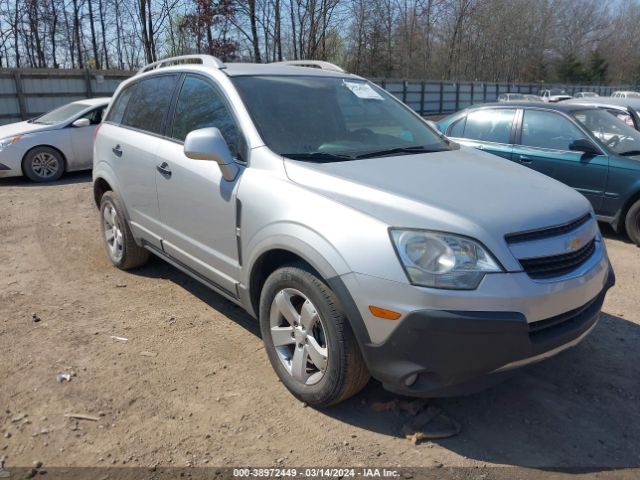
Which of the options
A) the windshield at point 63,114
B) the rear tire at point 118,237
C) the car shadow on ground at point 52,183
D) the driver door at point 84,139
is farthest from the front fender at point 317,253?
the windshield at point 63,114

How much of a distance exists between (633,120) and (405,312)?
295 inches

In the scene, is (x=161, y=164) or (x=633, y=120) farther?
(x=633, y=120)

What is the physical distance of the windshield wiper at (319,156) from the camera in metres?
3.13

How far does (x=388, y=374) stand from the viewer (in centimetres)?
247

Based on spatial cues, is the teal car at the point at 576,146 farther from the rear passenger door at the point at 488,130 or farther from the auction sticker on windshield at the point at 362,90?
the auction sticker on windshield at the point at 362,90

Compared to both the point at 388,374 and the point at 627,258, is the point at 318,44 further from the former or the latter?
the point at 388,374

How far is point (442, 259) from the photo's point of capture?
2.39 meters

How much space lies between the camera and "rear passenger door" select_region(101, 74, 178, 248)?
4.15m

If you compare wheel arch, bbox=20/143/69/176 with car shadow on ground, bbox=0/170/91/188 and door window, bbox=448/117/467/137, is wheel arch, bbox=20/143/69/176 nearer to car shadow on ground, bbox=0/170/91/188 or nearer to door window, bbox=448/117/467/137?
car shadow on ground, bbox=0/170/91/188

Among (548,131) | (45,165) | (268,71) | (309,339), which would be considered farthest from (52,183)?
(309,339)

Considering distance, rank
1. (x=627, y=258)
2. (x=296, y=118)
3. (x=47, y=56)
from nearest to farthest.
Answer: (x=296, y=118), (x=627, y=258), (x=47, y=56)

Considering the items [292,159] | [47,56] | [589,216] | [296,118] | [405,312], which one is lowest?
[405,312]

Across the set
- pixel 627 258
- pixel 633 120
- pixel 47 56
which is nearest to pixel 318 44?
pixel 47 56

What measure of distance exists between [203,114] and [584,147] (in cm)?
470
